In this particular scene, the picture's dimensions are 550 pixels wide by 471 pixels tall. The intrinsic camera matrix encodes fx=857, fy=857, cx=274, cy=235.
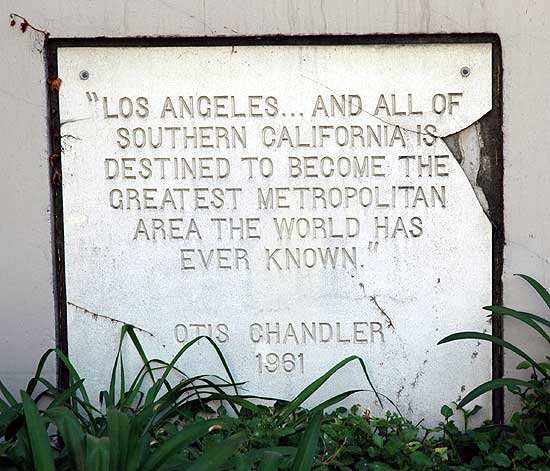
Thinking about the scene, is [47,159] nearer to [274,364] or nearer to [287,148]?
[287,148]

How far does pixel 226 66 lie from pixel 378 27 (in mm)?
562

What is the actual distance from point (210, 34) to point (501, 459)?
175 centimetres

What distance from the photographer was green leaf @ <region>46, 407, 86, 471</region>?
89.8 inches

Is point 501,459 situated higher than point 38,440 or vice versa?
point 38,440

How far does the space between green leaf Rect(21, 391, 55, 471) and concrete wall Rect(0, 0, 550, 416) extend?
2.61 ft

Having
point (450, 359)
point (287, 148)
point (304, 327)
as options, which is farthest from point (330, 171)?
point (450, 359)

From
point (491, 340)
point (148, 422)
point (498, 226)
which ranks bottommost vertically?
point (148, 422)

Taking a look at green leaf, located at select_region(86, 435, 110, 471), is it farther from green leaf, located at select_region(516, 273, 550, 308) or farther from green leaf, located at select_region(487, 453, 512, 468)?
green leaf, located at select_region(516, 273, 550, 308)

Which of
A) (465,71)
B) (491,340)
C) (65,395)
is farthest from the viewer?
(465,71)

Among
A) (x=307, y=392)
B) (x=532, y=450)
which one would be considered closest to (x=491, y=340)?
(x=532, y=450)

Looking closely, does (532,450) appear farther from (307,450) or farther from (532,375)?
(307,450)

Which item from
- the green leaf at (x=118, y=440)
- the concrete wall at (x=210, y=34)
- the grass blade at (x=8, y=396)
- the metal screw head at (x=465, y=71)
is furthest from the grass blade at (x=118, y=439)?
the metal screw head at (x=465, y=71)

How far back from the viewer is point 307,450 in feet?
7.85

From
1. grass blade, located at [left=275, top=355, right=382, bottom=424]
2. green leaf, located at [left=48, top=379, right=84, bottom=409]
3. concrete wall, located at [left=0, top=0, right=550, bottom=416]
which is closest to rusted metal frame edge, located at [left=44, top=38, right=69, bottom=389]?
concrete wall, located at [left=0, top=0, right=550, bottom=416]
